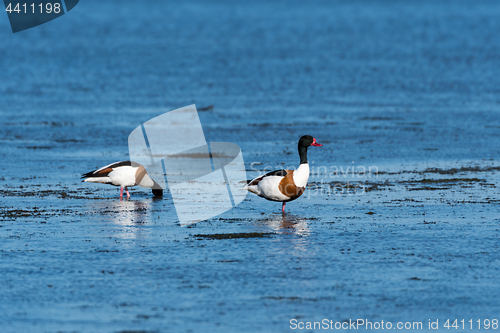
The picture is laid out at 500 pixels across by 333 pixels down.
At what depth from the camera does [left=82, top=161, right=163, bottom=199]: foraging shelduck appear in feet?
47.6

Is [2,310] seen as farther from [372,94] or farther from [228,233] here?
[372,94]

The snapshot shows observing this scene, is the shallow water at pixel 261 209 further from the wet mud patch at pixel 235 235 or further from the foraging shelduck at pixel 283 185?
the foraging shelduck at pixel 283 185

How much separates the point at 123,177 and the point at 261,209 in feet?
10.2

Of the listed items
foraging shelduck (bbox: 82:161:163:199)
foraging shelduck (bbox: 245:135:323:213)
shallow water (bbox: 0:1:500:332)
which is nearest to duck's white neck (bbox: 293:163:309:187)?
foraging shelduck (bbox: 245:135:323:213)

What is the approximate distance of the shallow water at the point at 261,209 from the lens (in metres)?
7.86

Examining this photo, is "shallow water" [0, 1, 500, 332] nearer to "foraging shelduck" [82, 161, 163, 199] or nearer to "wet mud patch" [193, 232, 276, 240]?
"wet mud patch" [193, 232, 276, 240]
